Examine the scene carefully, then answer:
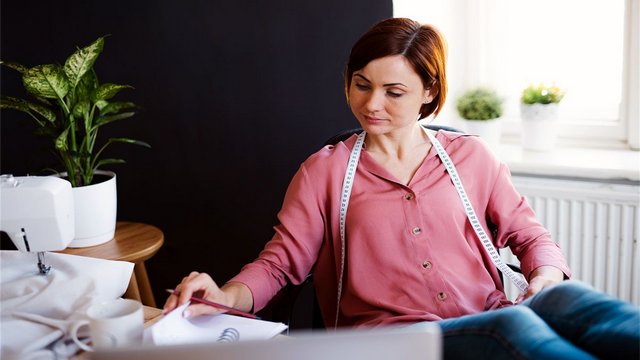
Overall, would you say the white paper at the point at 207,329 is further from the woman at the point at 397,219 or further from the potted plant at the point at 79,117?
the potted plant at the point at 79,117

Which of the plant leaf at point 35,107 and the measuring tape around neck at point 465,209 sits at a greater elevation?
the plant leaf at point 35,107

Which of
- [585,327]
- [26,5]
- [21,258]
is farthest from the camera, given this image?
[26,5]

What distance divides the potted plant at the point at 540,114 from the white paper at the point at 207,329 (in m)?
1.56

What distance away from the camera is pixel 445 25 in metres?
2.56

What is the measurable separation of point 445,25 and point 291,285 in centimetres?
139

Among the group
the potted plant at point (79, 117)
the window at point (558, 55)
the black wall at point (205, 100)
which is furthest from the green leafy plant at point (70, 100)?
the window at point (558, 55)

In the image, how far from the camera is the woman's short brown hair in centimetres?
159

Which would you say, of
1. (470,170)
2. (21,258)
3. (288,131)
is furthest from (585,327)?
(288,131)

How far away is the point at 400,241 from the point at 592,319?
23.0 inches

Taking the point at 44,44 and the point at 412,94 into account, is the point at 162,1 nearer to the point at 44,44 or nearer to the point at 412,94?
the point at 44,44

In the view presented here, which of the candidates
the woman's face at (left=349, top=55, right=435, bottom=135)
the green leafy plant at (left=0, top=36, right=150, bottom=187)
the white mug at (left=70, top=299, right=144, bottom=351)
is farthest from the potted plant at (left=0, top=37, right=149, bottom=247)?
the white mug at (left=70, top=299, right=144, bottom=351)

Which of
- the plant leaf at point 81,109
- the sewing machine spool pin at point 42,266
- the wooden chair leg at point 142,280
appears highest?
the plant leaf at point 81,109

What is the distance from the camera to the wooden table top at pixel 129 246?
6.66 feet

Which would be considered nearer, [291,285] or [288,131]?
[291,285]
